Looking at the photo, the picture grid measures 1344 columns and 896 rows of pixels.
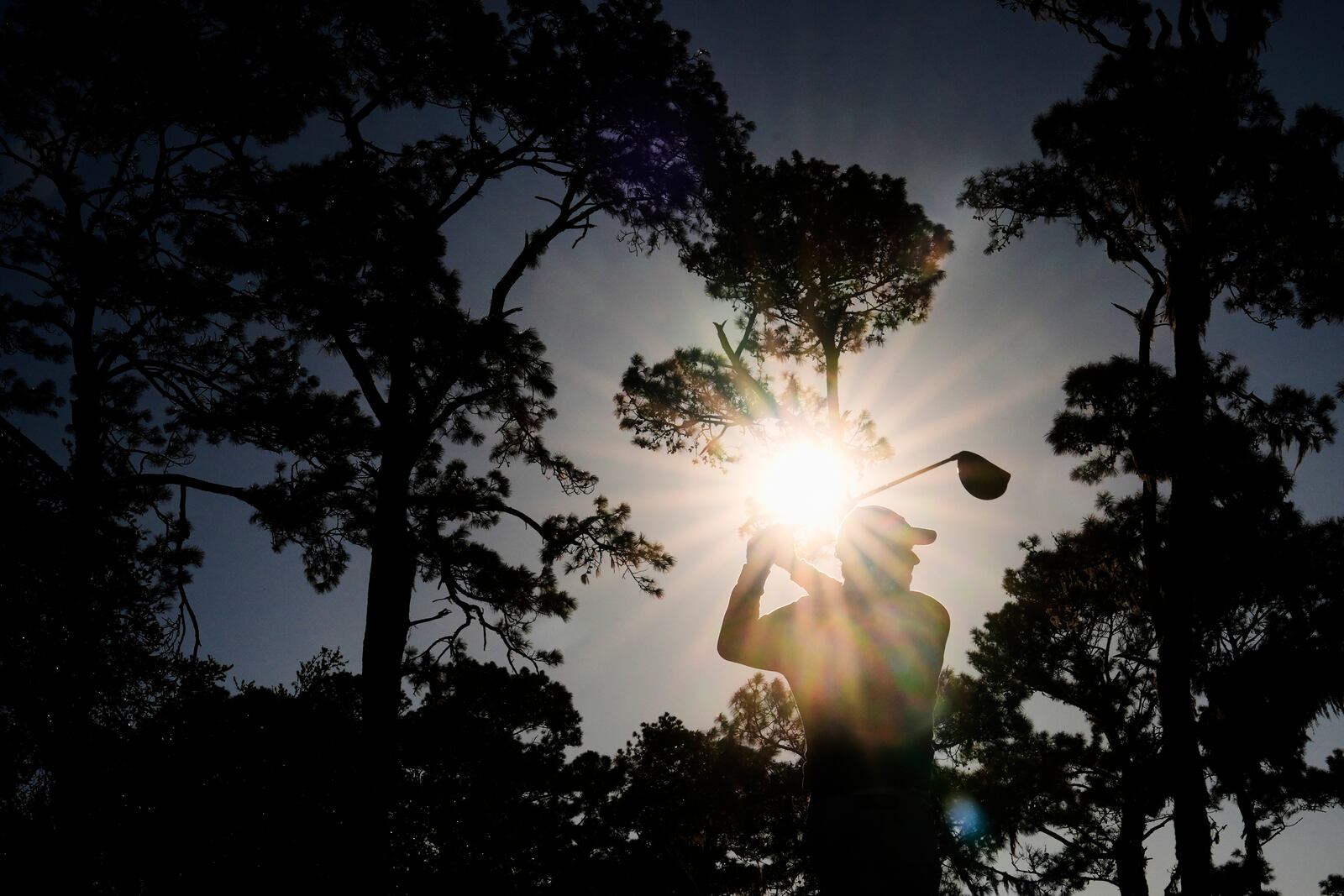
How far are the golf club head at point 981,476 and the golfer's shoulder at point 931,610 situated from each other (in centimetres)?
118

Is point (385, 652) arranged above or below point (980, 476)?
above

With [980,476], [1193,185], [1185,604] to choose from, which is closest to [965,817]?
[1185,604]

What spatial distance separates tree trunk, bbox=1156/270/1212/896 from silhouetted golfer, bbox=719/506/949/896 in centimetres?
874

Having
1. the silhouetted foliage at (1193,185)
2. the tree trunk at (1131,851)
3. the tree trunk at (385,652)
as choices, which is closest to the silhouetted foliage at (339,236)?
the tree trunk at (385,652)

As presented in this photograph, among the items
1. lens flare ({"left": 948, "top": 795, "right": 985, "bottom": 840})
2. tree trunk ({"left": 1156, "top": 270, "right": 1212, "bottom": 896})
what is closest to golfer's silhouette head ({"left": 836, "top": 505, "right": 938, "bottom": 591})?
tree trunk ({"left": 1156, "top": 270, "right": 1212, "bottom": 896})

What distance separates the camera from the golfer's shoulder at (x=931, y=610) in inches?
102

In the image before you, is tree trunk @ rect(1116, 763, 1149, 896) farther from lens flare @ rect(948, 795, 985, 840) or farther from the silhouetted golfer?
the silhouetted golfer

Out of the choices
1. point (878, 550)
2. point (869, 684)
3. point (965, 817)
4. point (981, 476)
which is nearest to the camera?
point (869, 684)

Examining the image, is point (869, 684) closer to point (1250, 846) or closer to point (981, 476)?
point (981, 476)

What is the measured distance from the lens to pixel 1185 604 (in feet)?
31.2

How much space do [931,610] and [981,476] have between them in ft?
4.51

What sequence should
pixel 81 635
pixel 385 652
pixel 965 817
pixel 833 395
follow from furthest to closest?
pixel 965 817, pixel 833 395, pixel 385 652, pixel 81 635

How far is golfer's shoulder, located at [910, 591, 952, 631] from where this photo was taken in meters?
2.58

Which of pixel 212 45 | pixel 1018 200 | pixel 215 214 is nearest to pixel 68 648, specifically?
pixel 215 214
